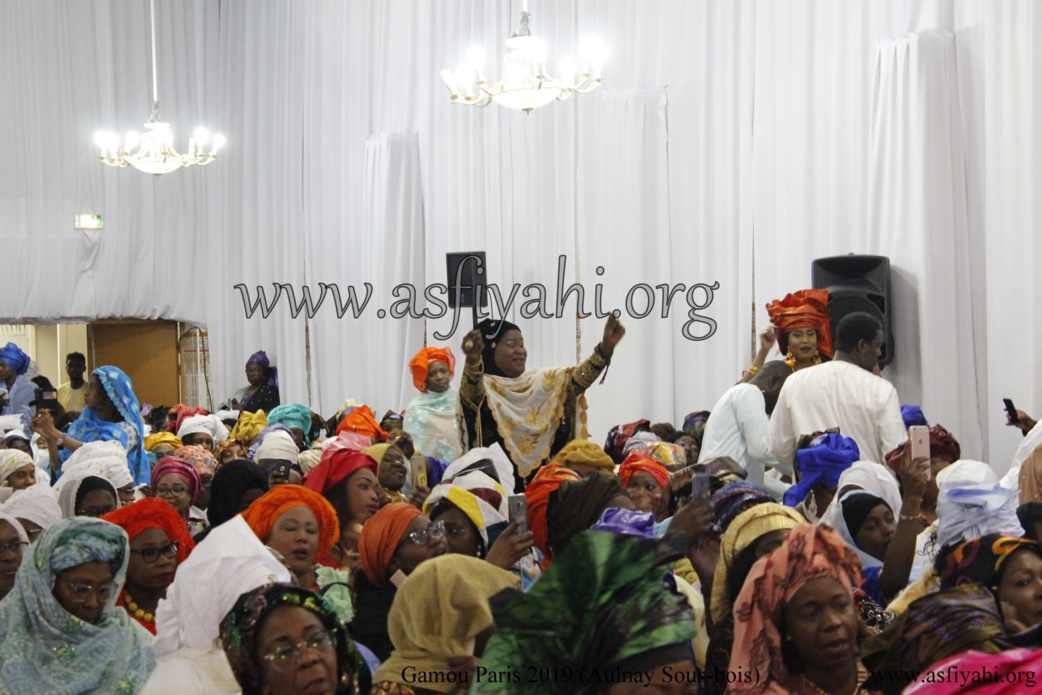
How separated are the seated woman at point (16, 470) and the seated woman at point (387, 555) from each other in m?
2.88

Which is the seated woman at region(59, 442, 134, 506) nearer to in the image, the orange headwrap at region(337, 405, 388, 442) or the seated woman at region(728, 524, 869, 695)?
A: the orange headwrap at region(337, 405, 388, 442)

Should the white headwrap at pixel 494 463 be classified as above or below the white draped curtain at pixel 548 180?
below

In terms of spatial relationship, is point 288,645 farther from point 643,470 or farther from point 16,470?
point 16,470

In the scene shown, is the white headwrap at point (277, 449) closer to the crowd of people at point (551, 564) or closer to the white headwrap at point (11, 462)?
the crowd of people at point (551, 564)

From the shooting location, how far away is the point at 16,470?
5.80 metres

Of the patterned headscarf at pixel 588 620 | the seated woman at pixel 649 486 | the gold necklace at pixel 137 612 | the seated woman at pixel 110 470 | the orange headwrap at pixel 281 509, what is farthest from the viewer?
the seated woman at pixel 110 470

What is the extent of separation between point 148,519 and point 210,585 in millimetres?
948

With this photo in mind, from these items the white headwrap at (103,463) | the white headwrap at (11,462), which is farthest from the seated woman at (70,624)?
the white headwrap at (11,462)

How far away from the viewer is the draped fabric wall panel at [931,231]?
7.30 m

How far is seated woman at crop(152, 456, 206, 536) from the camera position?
5230mm

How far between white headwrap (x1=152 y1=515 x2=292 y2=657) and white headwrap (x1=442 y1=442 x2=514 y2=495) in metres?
2.16

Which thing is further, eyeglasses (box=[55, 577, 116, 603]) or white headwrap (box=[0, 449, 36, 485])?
white headwrap (box=[0, 449, 36, 485])

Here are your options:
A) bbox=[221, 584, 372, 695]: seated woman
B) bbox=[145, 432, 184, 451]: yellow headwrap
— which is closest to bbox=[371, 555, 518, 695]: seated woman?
bbox=[221, 584, 372, 695]: seated woman

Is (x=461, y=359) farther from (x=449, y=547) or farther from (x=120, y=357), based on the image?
(x=449, y=547)
